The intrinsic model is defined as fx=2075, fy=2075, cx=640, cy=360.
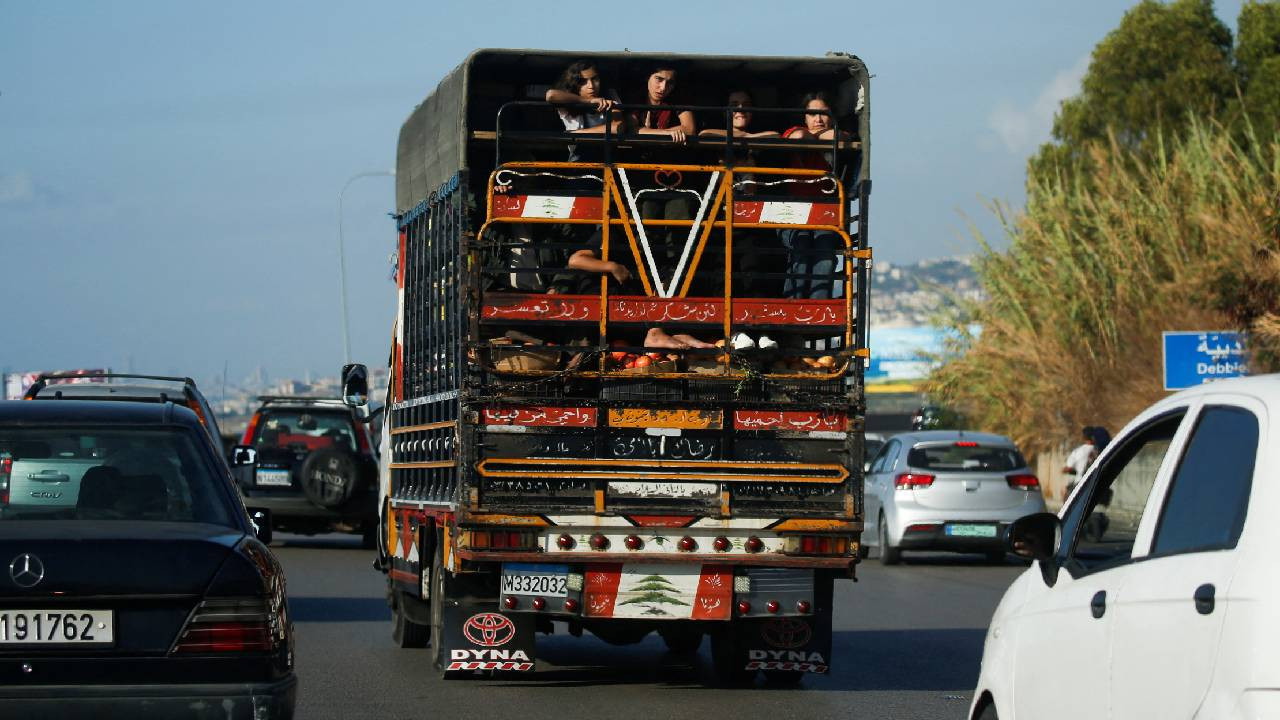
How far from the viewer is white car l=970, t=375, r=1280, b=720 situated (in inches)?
187

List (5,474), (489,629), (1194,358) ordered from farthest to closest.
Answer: (1194,358) → (489,629) → (5,474)

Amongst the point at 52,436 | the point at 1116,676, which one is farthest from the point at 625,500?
the point at 1116,676

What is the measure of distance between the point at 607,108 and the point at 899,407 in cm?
13250

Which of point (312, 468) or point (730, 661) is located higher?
point (312, 468)

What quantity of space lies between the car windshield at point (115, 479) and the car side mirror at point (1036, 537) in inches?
108

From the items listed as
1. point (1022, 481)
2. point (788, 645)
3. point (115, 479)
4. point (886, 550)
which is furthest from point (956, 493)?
point (115, 479)

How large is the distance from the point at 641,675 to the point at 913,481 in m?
11.3

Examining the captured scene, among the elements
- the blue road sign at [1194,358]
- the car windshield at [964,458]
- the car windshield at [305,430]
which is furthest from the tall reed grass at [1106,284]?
the car windshield at [305,430]

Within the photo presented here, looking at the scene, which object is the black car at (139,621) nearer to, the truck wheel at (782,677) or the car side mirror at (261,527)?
the car side mirror at (261,527)

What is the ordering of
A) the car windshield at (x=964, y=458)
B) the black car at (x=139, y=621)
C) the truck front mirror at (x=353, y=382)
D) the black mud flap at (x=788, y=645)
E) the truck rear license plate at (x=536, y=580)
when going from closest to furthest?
the black car at (x=139, y=621) < the truck rear license plate at (x=536, y=580) < the black mud flap at (x=788, y=645) < the truck front mirror at (x=353, y=382) < the car windshield at (x=964, y=458)

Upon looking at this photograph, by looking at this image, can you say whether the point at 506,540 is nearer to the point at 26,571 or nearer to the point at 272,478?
the point at 26,571

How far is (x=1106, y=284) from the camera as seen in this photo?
112 feet

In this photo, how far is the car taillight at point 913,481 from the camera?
77.7 feet

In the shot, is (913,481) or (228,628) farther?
(913,481)
